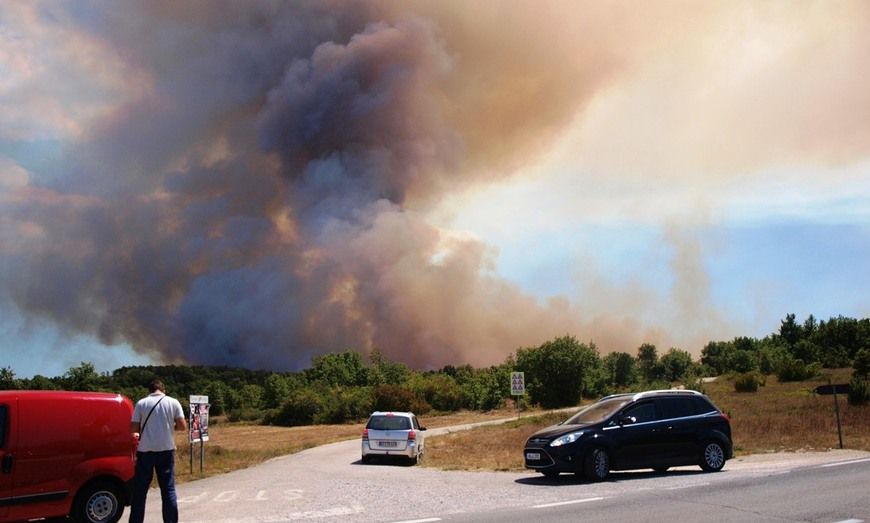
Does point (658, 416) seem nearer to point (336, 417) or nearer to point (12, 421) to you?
point (12, 421)

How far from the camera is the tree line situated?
5844cm

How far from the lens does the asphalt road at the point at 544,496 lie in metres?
9.10

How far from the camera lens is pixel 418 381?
7431cm

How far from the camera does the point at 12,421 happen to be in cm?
895

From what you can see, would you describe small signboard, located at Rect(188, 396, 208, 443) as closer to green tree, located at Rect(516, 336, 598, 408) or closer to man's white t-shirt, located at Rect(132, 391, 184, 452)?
man's white t-shirt, located at Rect(132, 391, 184, 452)

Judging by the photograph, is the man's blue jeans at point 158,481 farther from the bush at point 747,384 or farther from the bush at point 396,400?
the bush at point 747,384

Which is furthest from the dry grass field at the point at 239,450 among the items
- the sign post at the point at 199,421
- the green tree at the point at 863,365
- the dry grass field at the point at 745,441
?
the green tree at the point at 863,365

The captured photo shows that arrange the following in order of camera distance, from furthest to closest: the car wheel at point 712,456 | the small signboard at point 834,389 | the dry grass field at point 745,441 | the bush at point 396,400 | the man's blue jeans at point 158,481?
the bush at point 396,400, the small signboard at point 834,389, the dry grass field at point 745,441, the car wheel at point 712,456, the man's blue jeans at point 158,481

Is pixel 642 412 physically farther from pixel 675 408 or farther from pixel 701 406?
pixel 701 406

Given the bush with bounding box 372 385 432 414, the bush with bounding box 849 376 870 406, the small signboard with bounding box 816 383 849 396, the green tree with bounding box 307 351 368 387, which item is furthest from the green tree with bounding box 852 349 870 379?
the green tree with bounding box 307 351 368 387

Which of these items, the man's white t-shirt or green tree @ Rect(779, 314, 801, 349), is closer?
the man's white t-shirt

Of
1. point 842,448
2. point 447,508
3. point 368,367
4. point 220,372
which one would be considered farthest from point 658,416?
point 220,372

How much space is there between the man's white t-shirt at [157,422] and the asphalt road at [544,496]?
1.84m

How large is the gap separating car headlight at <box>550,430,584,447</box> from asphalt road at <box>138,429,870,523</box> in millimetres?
763
